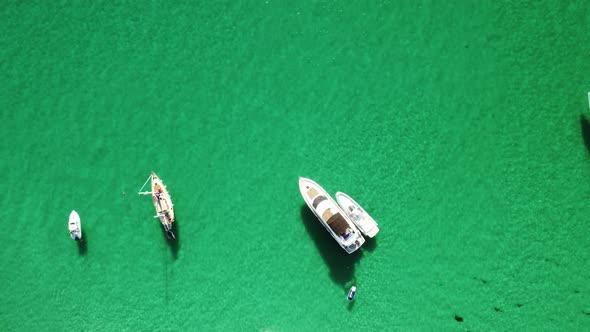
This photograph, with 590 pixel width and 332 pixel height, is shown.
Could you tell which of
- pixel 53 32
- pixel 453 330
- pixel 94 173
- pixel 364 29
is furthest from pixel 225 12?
pixel 453 330

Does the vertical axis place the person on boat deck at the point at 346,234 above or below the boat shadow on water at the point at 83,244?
below

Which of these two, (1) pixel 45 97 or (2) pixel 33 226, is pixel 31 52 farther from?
(2) pixel 33 226

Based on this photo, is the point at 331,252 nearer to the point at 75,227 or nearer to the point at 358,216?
the point at 358,216

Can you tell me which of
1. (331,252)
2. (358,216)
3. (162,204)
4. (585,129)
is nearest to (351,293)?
(331,252)

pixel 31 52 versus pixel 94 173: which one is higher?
pixel 31 52

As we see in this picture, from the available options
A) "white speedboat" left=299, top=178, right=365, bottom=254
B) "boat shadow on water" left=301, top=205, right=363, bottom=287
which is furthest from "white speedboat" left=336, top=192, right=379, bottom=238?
"boat shadow on water" left=301, top=205, right=363, bottom=287

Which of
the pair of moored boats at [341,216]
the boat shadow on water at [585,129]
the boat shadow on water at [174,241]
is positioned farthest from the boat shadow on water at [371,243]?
the boat shadow on water at [585,129]

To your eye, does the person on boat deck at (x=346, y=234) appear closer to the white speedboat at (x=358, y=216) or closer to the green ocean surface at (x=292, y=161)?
the white speedboat at (x=358, y=216)
